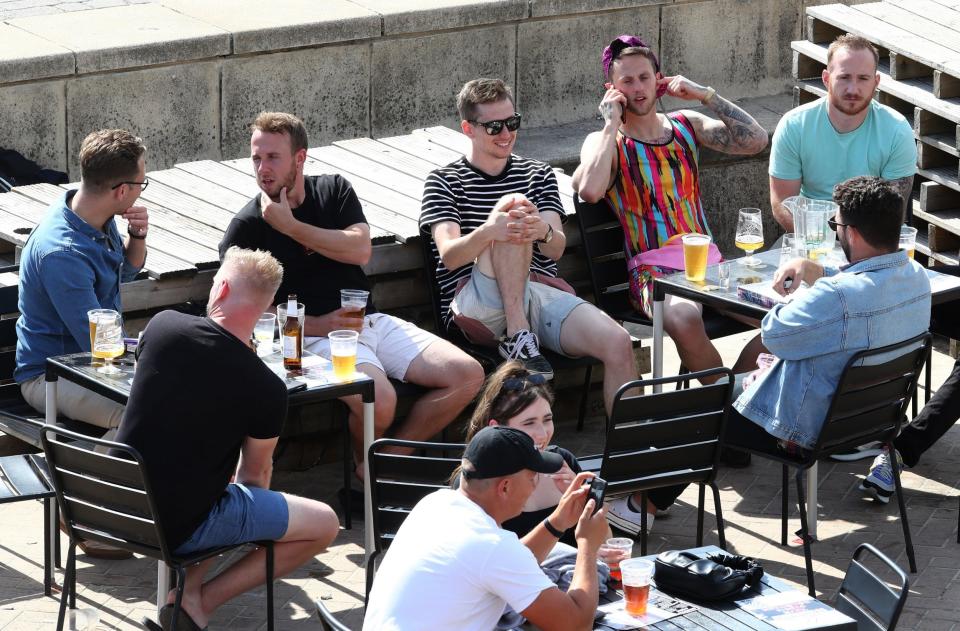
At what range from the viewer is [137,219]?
650 cm

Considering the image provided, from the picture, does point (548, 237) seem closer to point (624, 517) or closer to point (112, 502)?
point (624, 517)

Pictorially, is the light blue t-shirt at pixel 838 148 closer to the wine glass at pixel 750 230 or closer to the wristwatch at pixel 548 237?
the wine glass at pixel 750 230

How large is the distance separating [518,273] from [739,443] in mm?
1315

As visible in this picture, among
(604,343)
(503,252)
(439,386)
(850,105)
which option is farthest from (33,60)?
(850,105)

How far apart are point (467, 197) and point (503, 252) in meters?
0.36

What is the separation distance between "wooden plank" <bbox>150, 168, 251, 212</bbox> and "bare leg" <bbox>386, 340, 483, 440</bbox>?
1.32 m

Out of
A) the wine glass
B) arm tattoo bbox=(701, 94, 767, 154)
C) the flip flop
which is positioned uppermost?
arm tattoo bbox=(701, 94, 767, 154)

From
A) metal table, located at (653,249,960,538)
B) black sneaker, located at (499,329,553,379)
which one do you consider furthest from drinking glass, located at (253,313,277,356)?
metal table, located at (653,249,960,538)

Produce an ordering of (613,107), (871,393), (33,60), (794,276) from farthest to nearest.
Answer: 1. (33,60)
2. (613,107)
3. (794,276)
4. (871,393)

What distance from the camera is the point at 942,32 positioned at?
9156mm

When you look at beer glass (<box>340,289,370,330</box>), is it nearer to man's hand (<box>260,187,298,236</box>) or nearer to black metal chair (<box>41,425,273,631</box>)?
man's hand (<box>260,187,298,236</box>)

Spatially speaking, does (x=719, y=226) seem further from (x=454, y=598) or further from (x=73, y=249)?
(x=454, y=598)

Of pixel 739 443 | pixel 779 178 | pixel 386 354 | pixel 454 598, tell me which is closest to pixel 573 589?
pixel 454 598

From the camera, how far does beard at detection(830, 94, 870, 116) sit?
7.64m
